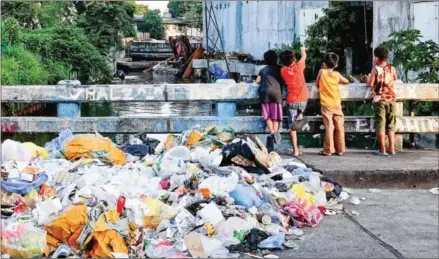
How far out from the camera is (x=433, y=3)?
15.1m

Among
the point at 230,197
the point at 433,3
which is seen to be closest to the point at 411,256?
the point at 230,197

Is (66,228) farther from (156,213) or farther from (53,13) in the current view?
(53,13)

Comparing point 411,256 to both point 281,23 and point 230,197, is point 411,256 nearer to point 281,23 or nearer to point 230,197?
point 230,197

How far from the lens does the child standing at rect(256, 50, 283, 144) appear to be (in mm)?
7977

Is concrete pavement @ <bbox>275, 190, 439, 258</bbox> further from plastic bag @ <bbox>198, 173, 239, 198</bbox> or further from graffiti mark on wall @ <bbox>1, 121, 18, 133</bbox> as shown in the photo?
graffiti mark on wall @ <bbox>1, 121, 18, 133</bbox>

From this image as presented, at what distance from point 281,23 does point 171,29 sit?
5516cm

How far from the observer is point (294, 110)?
26.5 feet

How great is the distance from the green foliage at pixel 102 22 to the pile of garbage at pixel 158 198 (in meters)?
32.0

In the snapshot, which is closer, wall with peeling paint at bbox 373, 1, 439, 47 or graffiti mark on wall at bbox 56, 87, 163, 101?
graffiti mark on wall at bbox 56, 87, 163, 101

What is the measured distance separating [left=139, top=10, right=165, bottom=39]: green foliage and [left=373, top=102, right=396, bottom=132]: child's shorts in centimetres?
6784

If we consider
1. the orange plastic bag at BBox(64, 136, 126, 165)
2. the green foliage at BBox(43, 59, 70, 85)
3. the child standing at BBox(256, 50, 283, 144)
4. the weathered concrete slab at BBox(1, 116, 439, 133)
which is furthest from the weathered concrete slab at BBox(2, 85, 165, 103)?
the green foliage at BBox(43, 59, 70, 85)

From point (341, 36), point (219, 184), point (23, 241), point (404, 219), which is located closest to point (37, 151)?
point (219, 184)

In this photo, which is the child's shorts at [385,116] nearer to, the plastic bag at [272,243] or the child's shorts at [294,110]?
the child's shorts at [294,110]

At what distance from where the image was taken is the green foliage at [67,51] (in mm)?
27188
